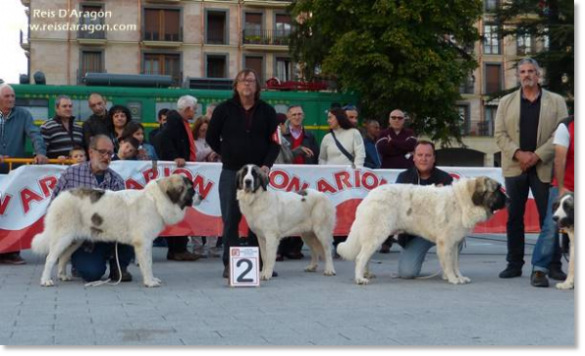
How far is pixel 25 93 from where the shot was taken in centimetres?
2772

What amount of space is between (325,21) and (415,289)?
32.0 meters

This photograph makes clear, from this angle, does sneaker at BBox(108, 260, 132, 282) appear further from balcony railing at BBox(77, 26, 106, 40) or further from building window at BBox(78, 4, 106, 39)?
building window at BBox(78, 4, 106, 39)

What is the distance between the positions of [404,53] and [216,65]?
25224 millimetres

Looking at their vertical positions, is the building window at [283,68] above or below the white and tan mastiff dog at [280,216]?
above

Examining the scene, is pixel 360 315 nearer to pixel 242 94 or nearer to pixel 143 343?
pixel 143 343

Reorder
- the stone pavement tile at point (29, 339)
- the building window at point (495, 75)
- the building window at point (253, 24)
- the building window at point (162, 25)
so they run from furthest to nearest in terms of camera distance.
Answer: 1. the building window at point (495, 75)
2. the building window at point (253, 24)
3. the building window at point (162, 25)
4. the stone pavement tile at point (29, 339)

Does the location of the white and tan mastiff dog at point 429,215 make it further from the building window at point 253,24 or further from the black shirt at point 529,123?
the building window at point 253,24

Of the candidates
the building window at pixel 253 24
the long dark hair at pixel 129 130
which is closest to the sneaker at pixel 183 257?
the long dark hair at pixel 129 130

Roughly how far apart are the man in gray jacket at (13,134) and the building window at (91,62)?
46.1 metres

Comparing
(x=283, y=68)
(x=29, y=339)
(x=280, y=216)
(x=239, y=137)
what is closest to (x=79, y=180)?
(x=239, y=137)

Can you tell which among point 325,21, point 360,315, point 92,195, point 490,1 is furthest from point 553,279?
point 490,1

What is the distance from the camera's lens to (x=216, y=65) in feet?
199

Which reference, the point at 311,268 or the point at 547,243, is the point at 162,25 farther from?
the point at 547,243

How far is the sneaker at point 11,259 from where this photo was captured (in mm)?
11883
